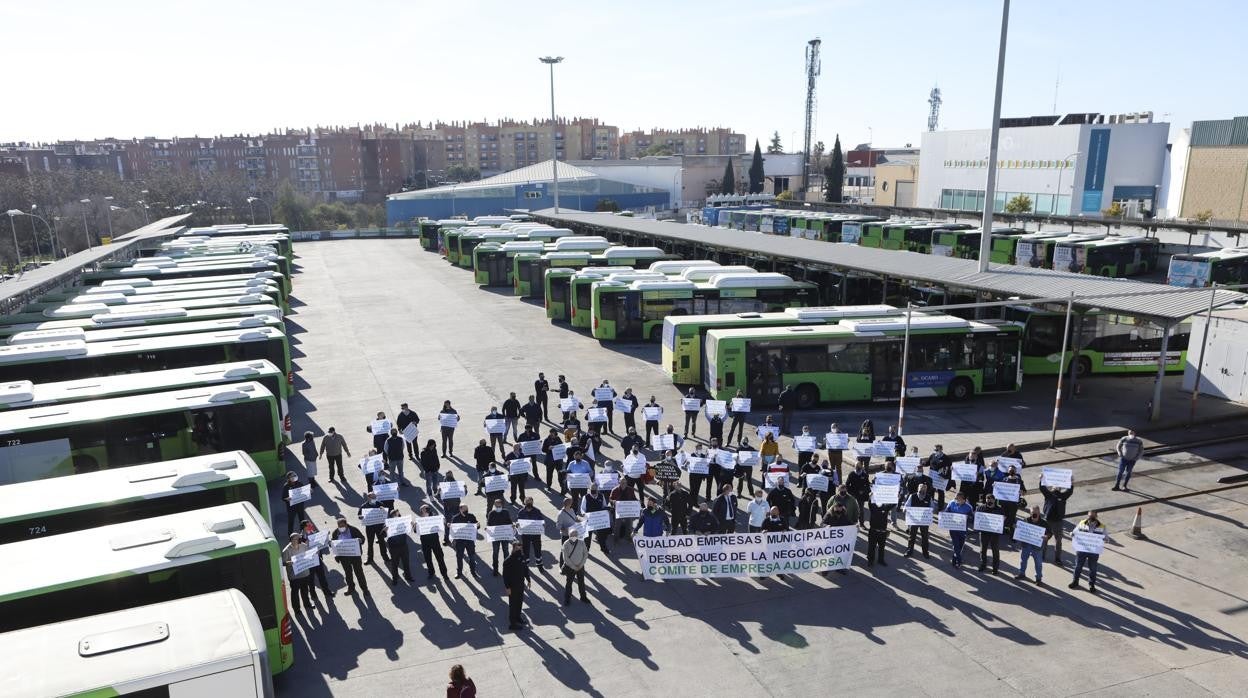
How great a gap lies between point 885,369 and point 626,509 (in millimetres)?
11516

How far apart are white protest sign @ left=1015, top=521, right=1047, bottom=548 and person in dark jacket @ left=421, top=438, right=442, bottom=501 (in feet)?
33.7

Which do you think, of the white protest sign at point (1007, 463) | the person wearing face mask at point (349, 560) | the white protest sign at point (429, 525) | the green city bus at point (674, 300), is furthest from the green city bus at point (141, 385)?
the white protest sign at point (1007, 463)

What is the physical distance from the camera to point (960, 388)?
22.9 metres

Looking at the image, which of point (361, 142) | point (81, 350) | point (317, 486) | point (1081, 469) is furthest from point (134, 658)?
point (361, 142)

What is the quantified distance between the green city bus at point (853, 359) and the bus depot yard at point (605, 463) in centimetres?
8

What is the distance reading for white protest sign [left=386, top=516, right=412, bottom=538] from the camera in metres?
12.3

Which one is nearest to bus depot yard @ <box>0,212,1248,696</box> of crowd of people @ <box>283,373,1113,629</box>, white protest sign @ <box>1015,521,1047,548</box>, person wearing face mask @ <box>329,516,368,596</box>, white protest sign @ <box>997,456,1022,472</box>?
person wearing face mask @ <box>329,516,368,596</box>

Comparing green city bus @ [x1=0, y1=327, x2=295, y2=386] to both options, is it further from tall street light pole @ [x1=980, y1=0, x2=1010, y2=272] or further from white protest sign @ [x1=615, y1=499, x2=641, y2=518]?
tall street light pole @ [x1=980, y1=0, x2=1010, y2=272]

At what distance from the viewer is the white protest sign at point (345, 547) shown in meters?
11.9

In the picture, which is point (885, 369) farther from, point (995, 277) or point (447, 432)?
point (447, 432)

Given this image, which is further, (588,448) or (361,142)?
(361,142)

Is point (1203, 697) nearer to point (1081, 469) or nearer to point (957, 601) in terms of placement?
point (957, 601)

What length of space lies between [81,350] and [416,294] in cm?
2558

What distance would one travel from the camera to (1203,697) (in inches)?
377
